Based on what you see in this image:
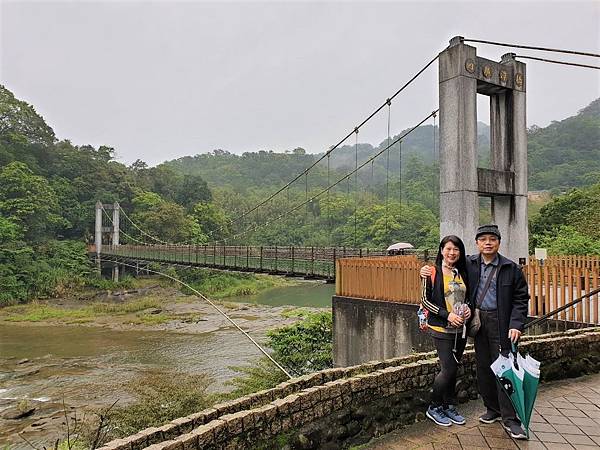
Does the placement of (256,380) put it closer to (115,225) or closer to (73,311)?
(73,311)

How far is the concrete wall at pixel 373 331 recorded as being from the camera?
5.91 metres

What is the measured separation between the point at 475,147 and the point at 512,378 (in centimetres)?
427

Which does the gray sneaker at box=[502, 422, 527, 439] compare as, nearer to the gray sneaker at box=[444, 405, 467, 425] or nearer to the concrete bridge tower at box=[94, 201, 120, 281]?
the gray sneaker at box=[444, 405, 467, 425]

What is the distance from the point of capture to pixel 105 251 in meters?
27.2

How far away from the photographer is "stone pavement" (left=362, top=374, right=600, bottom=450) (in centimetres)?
240

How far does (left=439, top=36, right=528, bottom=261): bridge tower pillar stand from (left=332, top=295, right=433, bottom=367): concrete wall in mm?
1240

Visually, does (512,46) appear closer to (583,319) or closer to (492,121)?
(492,121)

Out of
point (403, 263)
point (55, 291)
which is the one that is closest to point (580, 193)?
point (403, 263)

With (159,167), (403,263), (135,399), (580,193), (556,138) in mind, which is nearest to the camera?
(403,263)

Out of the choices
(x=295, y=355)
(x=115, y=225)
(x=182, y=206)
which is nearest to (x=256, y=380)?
(x=295, y=355)

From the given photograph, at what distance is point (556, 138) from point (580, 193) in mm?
29341

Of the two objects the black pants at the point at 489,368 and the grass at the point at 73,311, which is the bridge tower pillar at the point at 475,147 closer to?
the black pants at the point at 489,368

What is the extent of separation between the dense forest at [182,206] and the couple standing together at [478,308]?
10.7m

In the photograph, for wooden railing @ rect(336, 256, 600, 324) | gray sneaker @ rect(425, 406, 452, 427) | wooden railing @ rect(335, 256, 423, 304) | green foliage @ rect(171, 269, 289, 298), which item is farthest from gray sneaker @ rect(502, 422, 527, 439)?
green foliage @ rect(171, 269, 289, 298)
